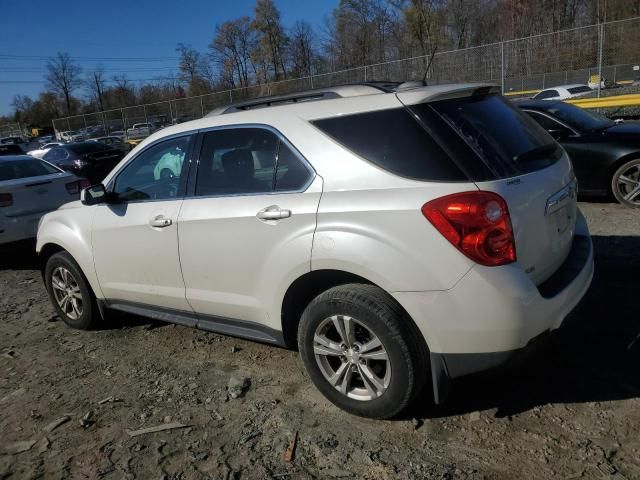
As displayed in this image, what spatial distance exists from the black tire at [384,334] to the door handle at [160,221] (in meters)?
1.25

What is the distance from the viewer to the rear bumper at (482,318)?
243 cm

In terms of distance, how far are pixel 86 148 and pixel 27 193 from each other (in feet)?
32.1

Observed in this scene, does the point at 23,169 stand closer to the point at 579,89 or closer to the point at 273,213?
the point at 273,213

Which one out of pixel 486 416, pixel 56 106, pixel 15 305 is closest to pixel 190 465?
pixel 486 416

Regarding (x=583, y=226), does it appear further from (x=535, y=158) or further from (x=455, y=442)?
(x=455, y=442)

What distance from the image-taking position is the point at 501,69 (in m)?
17.1

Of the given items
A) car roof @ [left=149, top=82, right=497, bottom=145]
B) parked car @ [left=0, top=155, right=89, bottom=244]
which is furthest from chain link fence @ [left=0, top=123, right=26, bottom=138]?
car roof @ [left=149, top=82, right=497, bottom=145]

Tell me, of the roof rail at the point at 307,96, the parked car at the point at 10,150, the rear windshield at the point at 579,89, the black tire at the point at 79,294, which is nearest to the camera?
the roof rail at the point at 307,96

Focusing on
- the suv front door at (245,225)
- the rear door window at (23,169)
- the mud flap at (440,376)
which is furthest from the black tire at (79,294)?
the rear door window at (23,169)

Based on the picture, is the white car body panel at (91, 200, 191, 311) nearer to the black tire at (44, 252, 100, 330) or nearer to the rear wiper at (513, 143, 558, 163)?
the black tire at (44, 252, 100, 330)

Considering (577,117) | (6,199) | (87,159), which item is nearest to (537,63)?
(577,117)

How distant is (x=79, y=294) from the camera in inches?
183

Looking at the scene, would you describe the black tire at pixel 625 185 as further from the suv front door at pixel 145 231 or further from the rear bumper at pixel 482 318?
the suv front door at pixel 145 231

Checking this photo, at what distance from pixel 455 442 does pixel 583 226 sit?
5.47 feet
